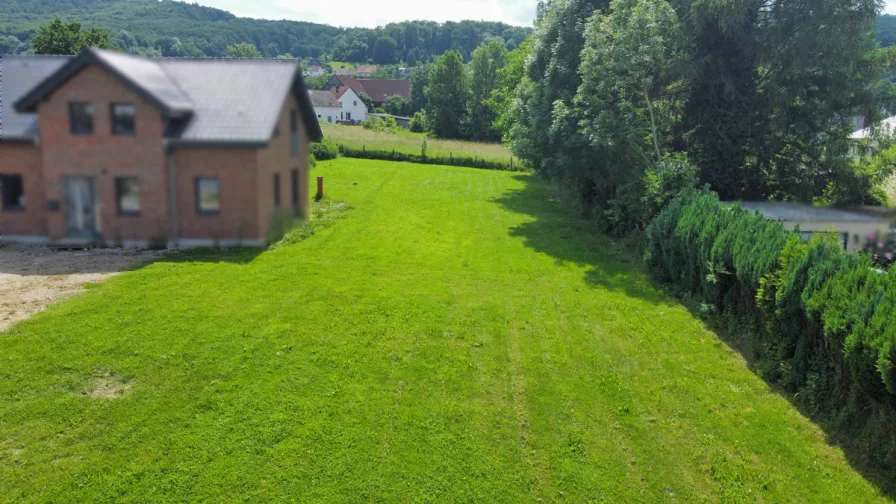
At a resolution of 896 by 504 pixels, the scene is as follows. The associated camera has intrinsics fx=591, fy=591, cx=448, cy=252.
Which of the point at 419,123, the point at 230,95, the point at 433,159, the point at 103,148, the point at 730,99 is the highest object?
the point at 419,123

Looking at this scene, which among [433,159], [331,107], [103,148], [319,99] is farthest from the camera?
[433,159]

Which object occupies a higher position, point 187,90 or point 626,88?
point 626,88

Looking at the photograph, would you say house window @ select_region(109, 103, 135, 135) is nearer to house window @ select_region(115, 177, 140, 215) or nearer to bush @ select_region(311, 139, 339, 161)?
house window @ select_region(115, 177, 140, 215)

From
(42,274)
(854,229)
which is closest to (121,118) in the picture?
(42,274)

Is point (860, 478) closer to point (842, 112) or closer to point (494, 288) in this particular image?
point (494, 288)

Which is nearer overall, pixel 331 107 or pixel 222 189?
pixel 222 189

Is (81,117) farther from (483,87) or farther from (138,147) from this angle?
(483,87)

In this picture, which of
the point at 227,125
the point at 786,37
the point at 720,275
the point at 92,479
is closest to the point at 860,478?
the point at 720,275
